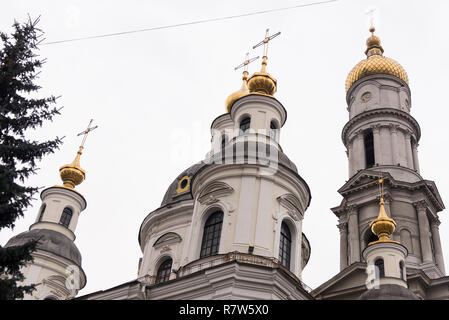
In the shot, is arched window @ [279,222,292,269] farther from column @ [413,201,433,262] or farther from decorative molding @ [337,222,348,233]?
decorative molding @ [337,222,348,233]

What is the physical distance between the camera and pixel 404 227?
92.7 ft

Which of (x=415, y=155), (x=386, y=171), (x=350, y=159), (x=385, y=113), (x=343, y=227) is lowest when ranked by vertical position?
(x=343, y=227)

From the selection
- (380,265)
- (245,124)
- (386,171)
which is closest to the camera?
(245,124)

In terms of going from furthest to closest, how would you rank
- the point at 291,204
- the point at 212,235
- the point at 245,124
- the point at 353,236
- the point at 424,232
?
the point at 353,236
the point at 424,232
the point at 245,124
the point at 291,204
the point at 212,235

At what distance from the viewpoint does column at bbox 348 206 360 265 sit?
2830cm

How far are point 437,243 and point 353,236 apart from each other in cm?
395

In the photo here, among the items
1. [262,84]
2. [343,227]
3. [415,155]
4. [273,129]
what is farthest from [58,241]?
[415,155]

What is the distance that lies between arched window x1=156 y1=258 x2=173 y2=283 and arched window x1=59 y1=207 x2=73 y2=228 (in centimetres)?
700

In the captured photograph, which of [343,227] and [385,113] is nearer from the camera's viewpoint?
[343,227]

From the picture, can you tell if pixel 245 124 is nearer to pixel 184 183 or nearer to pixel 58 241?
pixel 184 183

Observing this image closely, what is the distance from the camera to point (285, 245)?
19031 millimetres

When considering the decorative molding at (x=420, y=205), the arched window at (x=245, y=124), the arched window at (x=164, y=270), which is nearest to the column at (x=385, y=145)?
the decorative molding at (x=420, y=205)
